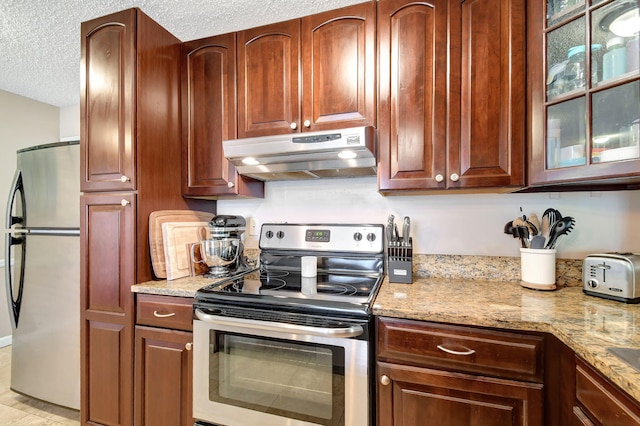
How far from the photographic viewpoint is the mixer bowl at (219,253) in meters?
1.63

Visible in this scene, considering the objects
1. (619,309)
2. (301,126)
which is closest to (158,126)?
(301,126)

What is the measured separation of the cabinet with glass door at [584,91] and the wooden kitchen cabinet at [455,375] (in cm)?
68

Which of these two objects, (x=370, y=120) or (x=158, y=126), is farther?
(x=158, y=126)

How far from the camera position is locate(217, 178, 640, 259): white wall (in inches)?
55.2

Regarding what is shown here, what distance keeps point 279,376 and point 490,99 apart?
5.11ft

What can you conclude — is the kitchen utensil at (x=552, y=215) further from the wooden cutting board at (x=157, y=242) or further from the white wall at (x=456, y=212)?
the wooden cutting board at (x=157, y=242)

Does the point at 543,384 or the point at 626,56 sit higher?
the point at 626,56

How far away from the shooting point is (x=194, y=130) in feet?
5.83

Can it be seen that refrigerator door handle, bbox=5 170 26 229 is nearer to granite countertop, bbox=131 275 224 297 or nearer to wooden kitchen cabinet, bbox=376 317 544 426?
granite countertop, bbox=131 275 224 297

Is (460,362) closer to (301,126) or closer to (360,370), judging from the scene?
(360,370)

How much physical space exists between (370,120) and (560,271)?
1.23 metres

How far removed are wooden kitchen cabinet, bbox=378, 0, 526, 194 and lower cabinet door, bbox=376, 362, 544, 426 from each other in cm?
81

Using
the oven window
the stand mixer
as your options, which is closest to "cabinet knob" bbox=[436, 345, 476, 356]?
the oven window

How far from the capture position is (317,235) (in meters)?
1.78
